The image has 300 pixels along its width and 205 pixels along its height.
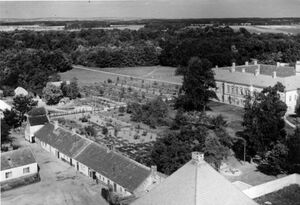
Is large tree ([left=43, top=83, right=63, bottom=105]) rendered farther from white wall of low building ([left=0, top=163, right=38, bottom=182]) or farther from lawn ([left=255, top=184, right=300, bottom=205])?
lawn ([left=255, top=184, right=300, bottom=205])

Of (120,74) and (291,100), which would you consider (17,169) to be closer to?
(291,100)

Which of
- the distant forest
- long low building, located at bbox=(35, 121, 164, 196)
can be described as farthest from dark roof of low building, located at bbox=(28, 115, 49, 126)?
the distant forest

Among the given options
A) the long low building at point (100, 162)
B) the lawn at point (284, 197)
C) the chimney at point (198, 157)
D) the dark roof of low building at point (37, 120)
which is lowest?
the lawn at point (284, 197)

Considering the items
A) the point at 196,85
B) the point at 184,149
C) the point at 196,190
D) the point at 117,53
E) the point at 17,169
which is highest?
the point at 196,190

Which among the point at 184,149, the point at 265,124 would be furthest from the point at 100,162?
the point at 265,124

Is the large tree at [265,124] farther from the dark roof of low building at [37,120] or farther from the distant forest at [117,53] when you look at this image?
the distant forest at [117,53]

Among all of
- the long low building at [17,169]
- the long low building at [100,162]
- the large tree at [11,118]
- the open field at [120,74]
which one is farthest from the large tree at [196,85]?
the long low building at [17,169]
